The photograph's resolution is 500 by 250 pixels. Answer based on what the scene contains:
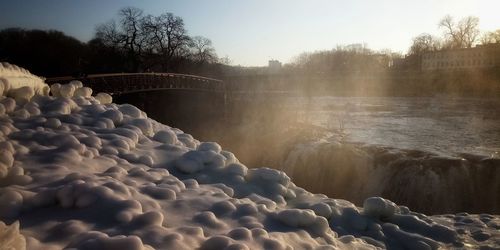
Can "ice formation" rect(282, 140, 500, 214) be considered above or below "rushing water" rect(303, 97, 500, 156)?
below

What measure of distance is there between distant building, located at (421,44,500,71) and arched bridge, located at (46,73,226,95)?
45784mm

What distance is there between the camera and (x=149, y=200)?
3619 mm

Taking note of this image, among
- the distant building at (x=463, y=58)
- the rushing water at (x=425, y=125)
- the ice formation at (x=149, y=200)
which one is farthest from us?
the distant building at (x=463, y=58)

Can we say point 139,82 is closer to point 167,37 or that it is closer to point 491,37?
point 167,37

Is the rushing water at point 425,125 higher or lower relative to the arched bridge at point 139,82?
lower

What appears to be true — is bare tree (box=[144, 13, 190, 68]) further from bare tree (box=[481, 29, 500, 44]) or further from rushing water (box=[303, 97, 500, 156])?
bare tree (box=[481, 29, 500, 44])

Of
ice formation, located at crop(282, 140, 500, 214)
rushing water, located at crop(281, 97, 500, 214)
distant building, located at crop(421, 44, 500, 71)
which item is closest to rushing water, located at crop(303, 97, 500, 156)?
rushing water, located at crop(281, 97, 500, 214)

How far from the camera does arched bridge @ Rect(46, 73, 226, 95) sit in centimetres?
1960

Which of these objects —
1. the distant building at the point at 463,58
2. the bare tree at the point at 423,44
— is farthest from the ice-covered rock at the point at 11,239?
the bare tree at the point at 423,44

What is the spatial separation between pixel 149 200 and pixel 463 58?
281ft

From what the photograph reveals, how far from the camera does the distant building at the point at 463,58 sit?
6450 centimetres

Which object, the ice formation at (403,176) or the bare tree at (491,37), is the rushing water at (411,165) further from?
the bare tree at (491,37)

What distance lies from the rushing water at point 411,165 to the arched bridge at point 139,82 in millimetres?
10741

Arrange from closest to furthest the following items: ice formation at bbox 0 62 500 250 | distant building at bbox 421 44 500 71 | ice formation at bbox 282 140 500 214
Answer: ice formation at bbox 0 62 500 250 < ice formation at bbox 282 140 500 214 < distant building at bbox 421 44 500 71
